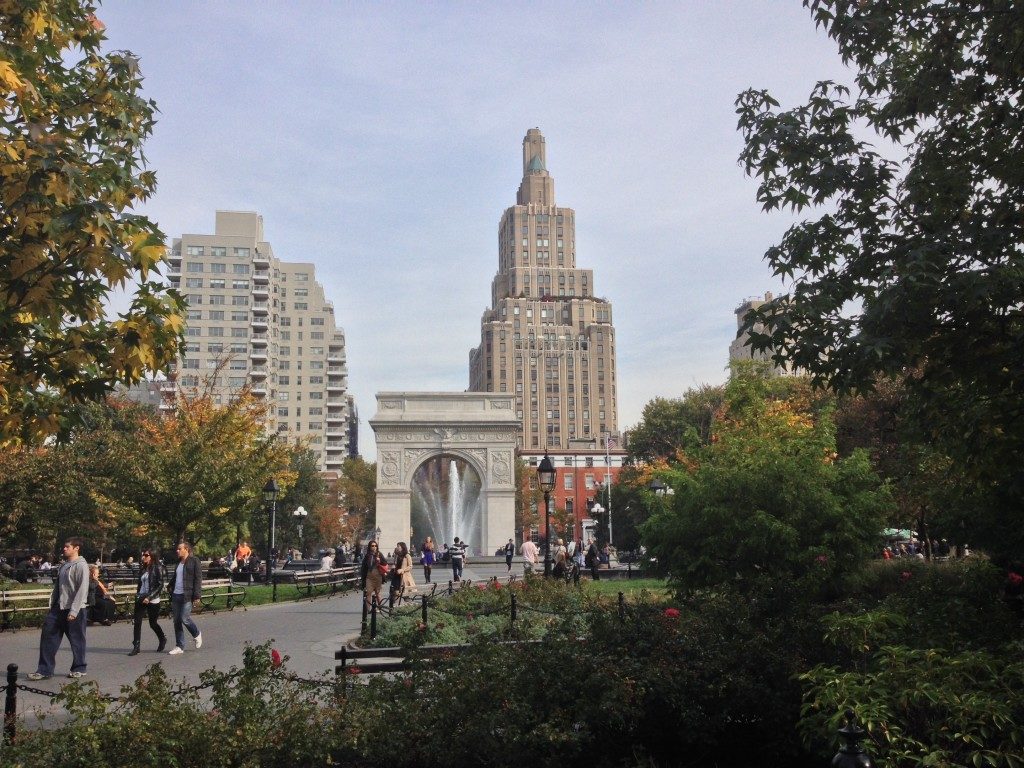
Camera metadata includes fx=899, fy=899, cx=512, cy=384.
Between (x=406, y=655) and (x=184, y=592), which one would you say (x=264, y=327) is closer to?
(x=184, y=592)

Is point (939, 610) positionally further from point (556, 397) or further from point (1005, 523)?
point (556, 397)

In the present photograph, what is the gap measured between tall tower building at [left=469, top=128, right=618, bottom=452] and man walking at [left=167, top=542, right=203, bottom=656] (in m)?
108

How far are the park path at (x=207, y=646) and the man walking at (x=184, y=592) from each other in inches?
11.0

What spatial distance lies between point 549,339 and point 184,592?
11933cm

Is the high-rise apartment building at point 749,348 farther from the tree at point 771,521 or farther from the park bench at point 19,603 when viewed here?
the park bench at point 19,603

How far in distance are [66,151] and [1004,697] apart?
26.0 feet

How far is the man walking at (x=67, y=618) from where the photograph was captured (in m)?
11.0

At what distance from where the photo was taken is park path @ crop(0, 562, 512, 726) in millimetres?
11414

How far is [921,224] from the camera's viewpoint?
29.6 feet

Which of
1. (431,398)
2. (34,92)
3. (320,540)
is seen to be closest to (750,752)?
(34,92)

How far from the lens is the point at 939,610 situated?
25.2 ft

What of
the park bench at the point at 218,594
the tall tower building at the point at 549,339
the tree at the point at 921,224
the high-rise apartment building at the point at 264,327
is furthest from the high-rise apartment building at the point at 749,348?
the high-rise apartment building at the point at 264,327

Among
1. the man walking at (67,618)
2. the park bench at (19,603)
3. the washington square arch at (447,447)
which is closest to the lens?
the man walking at (67,618)

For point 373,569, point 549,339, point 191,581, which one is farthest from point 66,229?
Answer: point 549,339
